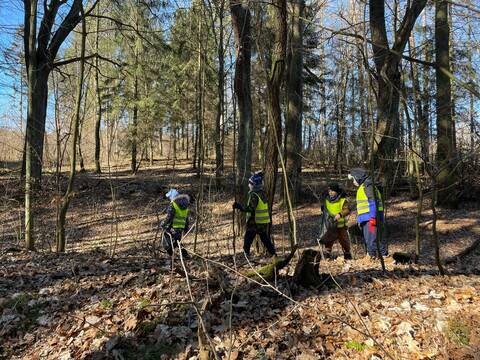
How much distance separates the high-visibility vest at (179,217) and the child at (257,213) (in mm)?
1263

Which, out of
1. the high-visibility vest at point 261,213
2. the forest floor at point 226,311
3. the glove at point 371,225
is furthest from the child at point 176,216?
the glove at point 371,225

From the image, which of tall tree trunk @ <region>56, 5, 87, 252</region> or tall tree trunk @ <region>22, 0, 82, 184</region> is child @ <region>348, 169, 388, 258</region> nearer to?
tall tree trunk @ <region>56, 5, 87, 252</region>

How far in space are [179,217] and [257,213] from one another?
5.08ft

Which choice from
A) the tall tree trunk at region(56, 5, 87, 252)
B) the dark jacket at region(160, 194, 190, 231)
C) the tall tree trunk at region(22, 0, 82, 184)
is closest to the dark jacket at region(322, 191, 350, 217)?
the dark jacket at region(160, 194, 190, 231)

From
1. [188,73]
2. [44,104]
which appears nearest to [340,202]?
[44,104]

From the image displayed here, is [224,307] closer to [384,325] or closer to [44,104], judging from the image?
[384,325]

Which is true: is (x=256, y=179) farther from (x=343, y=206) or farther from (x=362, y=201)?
(x=362, y=201)

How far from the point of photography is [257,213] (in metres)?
6.93

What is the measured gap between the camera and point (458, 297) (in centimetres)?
415

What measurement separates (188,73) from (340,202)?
17.0 metres

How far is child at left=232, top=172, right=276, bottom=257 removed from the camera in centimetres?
688

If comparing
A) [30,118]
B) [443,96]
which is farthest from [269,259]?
[443,96]

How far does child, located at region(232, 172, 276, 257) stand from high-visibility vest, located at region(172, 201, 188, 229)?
1.26 m

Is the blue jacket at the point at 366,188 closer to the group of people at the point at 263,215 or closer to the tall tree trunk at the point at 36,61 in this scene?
the group of people at the point at 263,215
